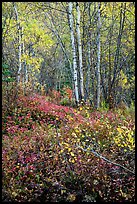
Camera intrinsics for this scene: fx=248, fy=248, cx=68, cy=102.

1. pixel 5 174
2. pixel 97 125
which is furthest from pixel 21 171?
pixel 97 125

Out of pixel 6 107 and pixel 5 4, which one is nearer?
pixel 6 107

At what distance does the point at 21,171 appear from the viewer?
17.0ft

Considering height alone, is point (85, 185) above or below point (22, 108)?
below

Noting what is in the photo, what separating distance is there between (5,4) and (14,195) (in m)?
11.4

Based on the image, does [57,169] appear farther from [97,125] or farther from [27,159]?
[97,125]

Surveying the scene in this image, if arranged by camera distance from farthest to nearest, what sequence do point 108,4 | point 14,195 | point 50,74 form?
1. point 50,74
2. point 108,4
3. point 14,195

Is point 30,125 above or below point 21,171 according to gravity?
above

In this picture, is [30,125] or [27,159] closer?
[27,159]

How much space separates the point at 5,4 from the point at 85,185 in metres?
11.5

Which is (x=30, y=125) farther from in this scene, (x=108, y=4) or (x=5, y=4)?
(x=5, y=4)

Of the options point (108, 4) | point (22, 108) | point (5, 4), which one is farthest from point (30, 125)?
point (5, 4)

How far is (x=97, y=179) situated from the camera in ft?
15.8

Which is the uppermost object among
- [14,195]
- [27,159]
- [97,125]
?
[97,125]

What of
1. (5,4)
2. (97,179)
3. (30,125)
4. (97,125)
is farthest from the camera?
(5,4)
